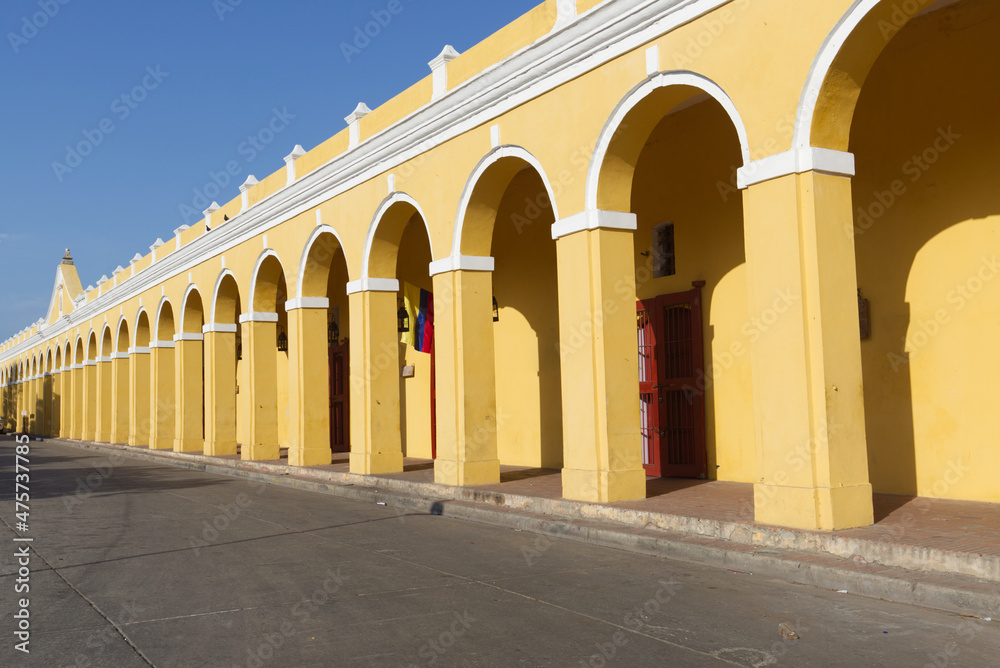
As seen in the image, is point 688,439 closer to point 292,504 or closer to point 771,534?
point 771,534

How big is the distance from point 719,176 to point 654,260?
1.52 m

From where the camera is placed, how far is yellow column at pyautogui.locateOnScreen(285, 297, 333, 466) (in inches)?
651

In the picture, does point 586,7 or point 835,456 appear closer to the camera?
point 835,456

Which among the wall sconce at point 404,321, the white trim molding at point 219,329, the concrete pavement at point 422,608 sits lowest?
the concrete pavement at point 422,608

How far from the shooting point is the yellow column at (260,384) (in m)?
19.0

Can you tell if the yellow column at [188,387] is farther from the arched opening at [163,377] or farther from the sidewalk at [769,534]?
the sidewalk at [769,534]

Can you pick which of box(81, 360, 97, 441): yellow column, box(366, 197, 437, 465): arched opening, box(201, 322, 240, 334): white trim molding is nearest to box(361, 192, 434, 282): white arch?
box(366, 197, 437, 465): arched opening

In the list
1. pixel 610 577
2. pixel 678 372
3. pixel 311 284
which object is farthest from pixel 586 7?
pixel 311 284

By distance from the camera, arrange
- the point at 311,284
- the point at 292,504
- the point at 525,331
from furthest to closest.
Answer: the point at 311,284 < the point at 525,331 < the point at 292,504

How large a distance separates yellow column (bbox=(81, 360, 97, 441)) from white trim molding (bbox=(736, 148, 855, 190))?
3352cm

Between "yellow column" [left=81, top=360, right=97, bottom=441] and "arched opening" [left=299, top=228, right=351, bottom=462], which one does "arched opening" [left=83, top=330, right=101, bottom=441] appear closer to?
"yellow column" [left=81, top=360, right=97, bottom=441]

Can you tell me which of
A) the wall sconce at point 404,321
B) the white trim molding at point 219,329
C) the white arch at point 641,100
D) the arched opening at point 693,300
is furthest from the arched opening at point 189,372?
the white arch at point 641,100

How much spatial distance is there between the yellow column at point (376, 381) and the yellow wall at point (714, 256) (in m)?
4.61

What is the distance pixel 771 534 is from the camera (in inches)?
283
